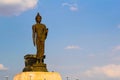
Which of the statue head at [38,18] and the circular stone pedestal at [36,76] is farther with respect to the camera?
the statue head at [38,18]

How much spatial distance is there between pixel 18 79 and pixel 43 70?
67.1 inches

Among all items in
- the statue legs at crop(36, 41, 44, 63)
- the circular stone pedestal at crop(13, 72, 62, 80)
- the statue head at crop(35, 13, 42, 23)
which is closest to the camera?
the circular stone pedestal at crop(13, 72, 62, 80)

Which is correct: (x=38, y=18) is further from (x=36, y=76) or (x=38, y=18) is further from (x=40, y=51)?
(x=36, y=76)

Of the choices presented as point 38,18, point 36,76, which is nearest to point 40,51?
point 36,76

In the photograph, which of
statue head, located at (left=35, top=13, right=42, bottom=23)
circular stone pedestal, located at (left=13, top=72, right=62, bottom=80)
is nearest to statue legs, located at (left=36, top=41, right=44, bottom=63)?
circular stone pedestal, located at (left=13, top=72, right=62, bottom=80)

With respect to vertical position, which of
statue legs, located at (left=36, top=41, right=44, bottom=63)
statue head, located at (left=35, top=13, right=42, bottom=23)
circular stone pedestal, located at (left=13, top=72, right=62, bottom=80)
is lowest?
circular stone pedestal, located at (left=13, top=72, right=62, bottom=80)

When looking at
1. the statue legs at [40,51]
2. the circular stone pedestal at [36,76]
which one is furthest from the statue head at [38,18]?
the circular stone pedestal at [36,76]

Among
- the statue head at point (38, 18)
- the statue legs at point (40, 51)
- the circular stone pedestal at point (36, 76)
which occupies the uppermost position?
the statue head at point (38, 18)

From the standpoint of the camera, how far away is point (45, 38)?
26562 millimetres

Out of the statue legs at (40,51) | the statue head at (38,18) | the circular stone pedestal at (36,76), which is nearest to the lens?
the circular stone pedestal at (36,76)

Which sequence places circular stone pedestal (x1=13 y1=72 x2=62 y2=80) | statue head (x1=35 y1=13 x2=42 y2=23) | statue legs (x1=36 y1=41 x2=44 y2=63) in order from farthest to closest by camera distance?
statue head (x1=35 y1=13 x2=42 y2=23), statue legs (x1=36 y1=41 x2=44 y2=63), circular stone pedestal (x1=13 y1=72 x2=62 y2=80)

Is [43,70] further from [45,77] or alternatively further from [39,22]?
[39,22]

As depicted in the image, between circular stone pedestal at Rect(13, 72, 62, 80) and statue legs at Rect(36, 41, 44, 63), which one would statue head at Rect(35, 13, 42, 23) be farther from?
circular stone pedestal at Rect(13, 72, 62, 80)

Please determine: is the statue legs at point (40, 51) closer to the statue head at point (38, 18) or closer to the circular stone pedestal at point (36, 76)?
the circular stone pedestal at point (36, 76)
